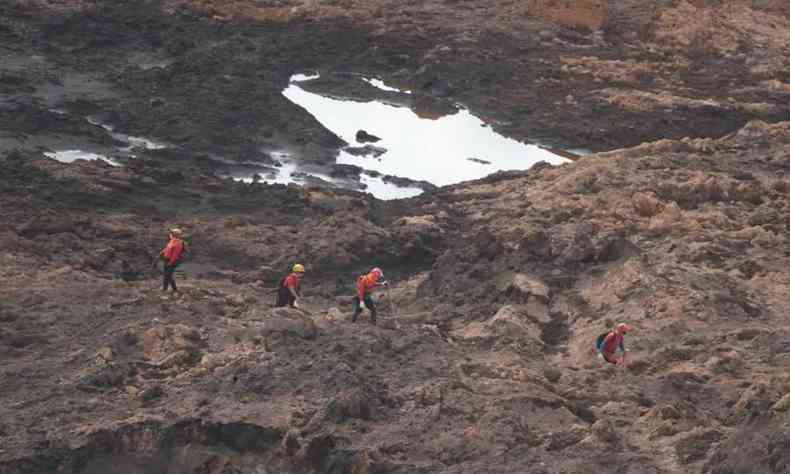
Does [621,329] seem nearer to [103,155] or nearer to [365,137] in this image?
[103,155]

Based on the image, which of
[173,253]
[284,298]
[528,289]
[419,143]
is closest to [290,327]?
[284,298]

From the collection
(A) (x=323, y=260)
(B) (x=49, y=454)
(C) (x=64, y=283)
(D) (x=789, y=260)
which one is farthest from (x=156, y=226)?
(D) (x=789, y=260)

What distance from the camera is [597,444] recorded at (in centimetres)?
976

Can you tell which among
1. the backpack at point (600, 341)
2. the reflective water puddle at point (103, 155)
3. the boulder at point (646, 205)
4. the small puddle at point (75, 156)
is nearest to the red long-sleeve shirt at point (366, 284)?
the backpack at point (600, 341)

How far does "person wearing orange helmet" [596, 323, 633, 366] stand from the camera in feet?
39.7

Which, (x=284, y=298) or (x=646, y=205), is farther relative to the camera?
(x=646, y=205)

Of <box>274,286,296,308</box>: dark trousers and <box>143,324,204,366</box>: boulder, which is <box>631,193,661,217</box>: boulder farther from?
<box>143,324,204,366</box>: boulder

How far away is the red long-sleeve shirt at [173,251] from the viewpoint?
13484mm

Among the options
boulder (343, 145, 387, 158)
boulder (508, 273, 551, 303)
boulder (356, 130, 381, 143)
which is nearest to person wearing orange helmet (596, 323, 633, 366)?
boulder (508, 273, 551, 303)

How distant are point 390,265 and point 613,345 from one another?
19.0 feet

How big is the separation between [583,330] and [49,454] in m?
6.23

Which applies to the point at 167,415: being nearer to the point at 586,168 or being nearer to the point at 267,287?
the point at 267,287

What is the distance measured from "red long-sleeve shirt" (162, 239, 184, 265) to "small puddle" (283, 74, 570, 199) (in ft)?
29.6

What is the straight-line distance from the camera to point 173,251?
44.3 ft
